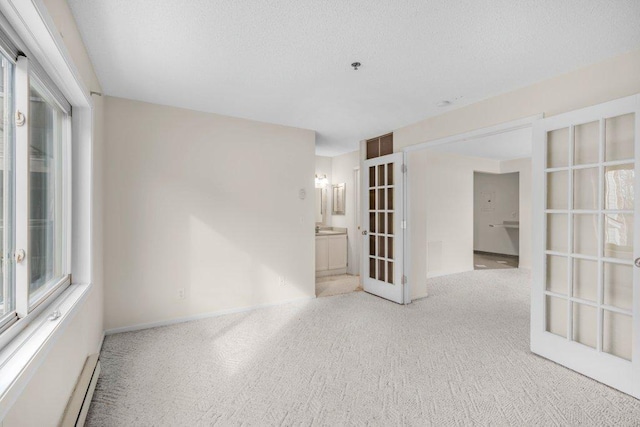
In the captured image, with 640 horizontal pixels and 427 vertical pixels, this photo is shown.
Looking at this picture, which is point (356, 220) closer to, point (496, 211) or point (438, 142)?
point (438, 142)

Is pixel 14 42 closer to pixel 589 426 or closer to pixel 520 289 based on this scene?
pixel 589 426

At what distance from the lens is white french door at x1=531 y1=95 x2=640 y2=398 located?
2164mm

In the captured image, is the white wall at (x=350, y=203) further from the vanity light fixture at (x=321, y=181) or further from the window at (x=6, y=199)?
the window at (x=6, y=199)

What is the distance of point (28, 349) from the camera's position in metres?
1.23

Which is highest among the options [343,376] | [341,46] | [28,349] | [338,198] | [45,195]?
[341,46]

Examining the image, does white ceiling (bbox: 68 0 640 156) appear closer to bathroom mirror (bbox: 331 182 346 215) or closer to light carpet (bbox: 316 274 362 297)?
light carpet (bbox: 316 274 362 297)

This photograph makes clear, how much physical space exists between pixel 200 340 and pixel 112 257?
1253 millimetres

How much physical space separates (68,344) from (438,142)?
388 cm

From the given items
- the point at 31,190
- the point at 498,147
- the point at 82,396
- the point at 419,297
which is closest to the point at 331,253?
the point at 419,297

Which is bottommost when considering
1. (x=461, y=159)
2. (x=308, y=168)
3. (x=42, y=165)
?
(x=42, y=165)

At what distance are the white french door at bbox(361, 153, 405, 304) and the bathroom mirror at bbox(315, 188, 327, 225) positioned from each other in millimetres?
1762

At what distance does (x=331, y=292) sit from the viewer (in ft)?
15.8

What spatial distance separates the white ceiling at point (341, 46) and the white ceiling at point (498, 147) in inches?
85.2

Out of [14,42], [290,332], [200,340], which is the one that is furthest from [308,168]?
[14,42]
